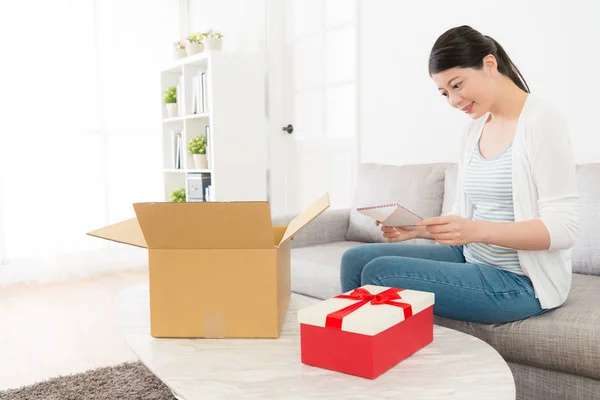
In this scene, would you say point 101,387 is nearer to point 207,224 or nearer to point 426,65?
point 207,224

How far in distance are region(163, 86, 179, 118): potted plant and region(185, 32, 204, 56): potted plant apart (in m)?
0.34

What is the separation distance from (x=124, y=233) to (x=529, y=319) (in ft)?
3.31

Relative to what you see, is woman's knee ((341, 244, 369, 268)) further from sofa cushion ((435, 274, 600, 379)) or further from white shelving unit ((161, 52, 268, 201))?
white shelving unit ((161, 52, 268, 201))

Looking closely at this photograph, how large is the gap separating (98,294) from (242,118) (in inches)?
56.5

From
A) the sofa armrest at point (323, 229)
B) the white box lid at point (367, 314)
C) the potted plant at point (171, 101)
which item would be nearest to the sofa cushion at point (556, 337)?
the white box lid at point (367, 314)

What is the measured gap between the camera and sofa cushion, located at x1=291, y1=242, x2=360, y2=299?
6.79 feet

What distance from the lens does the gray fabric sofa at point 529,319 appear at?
4.54ft

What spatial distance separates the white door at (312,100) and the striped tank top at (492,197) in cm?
176

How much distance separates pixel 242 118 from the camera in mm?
3855

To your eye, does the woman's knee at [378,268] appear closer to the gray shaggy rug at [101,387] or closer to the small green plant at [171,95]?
the gray shaggy rug at [101,387]

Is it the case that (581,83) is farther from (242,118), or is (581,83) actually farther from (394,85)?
(242,118)

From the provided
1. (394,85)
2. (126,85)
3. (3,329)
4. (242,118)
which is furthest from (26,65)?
(394,85)

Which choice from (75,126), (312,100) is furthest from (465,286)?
(75,126)

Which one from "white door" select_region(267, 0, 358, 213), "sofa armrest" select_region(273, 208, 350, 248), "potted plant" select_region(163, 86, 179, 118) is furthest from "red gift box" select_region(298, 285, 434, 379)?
"potted plant" select_region(163, 86, 179, 118)
